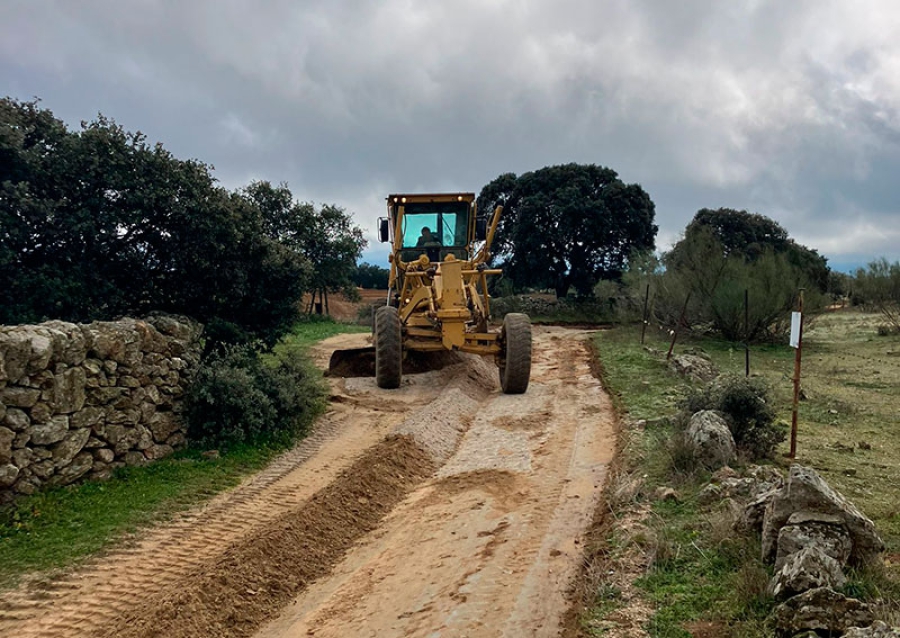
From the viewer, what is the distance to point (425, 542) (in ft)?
18.6

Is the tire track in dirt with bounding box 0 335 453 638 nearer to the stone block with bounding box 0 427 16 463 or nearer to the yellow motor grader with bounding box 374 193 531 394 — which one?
the stone block with bounding box 0 427 16 463

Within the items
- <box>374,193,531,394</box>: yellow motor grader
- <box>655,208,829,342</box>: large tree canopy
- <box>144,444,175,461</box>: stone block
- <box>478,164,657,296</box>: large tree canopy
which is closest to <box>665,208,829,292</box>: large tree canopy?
<box>478,164,657,296</box>: large tree canopy

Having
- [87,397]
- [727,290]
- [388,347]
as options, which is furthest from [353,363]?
[727,290]

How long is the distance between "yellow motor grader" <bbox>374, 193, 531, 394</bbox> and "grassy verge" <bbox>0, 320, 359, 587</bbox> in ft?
13.7

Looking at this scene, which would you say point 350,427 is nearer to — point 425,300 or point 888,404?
point 425,300

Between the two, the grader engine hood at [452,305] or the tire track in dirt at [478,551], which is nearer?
the tire track in dirt at [478,551]

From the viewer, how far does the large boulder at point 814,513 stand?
414 cm

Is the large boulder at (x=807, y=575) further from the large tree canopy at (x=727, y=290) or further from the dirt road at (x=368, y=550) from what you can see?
the large tree canopy at (x=727, y=290)

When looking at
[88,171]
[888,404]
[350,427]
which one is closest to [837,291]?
[888,404]

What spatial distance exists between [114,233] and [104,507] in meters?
3.84

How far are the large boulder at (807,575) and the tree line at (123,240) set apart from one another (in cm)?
772

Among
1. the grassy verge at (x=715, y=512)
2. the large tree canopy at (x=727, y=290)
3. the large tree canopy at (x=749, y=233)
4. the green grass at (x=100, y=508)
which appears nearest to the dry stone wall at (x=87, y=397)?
the green grass at (x=100, y=508)

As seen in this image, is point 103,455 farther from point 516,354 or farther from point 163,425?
point 516,354

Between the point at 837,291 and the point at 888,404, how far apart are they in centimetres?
3337
